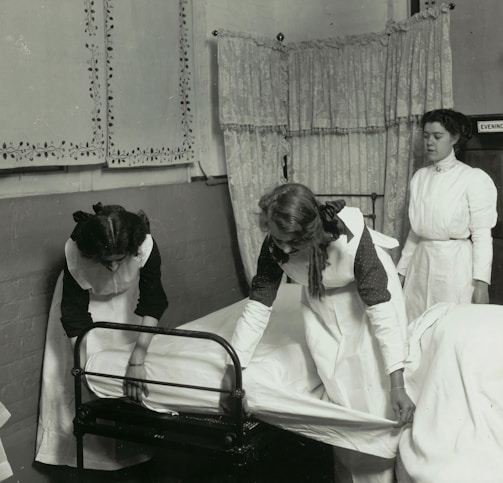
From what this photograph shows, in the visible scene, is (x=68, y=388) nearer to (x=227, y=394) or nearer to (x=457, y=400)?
(x=227, y=394)

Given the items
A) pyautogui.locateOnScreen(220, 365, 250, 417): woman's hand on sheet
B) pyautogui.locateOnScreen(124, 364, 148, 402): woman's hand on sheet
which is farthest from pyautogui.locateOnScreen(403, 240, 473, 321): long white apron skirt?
pyautogui.locateOnScreen(124, 364, 148, 402): woman's hand on sheet

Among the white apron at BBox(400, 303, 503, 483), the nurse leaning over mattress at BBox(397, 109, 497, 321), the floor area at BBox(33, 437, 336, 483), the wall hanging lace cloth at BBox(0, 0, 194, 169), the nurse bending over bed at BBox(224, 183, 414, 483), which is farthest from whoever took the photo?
the nurse leaning over mattress at BBox(397, 109, 497, 321)

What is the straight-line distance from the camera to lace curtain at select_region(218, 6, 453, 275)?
4527mm

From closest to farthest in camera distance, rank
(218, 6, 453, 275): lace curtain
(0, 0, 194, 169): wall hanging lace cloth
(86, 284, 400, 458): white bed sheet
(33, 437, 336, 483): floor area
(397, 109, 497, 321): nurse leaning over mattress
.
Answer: (86, 284, 400, 458): white bed sheet < (0, 0, 194, 169): wall hanging lace cloth < (33, 437, 336, 483): floor area < (397, 109, 497, 321): nurse leaning over mattress < (218, 6, 453, 275): lace curtain

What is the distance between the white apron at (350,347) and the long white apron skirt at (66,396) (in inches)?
39.0

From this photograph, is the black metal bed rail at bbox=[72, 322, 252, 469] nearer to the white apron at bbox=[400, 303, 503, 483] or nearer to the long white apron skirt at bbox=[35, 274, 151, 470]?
the long white apron skirt at bbox=[35, 274, 151, 470]

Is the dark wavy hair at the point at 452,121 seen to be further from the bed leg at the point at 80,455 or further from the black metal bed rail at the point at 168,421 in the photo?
the bed leg at the point at 80,455

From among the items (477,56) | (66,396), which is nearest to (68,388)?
(66,396)

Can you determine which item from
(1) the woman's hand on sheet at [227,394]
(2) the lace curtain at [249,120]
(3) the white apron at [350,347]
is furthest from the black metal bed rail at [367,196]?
(1) the woman's hand on sheet at [227,394]

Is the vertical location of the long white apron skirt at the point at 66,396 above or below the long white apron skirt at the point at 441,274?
below

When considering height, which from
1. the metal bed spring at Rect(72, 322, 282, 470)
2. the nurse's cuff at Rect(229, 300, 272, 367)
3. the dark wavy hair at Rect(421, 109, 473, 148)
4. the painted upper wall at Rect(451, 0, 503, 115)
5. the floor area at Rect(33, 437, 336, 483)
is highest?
the painted upper wall at Rect(451, 0, 503, 115)

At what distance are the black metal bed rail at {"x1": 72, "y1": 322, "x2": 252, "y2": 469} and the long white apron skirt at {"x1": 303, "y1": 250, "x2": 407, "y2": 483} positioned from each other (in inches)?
14.2

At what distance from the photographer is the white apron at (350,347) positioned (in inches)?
103

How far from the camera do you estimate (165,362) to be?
2.89 meters
